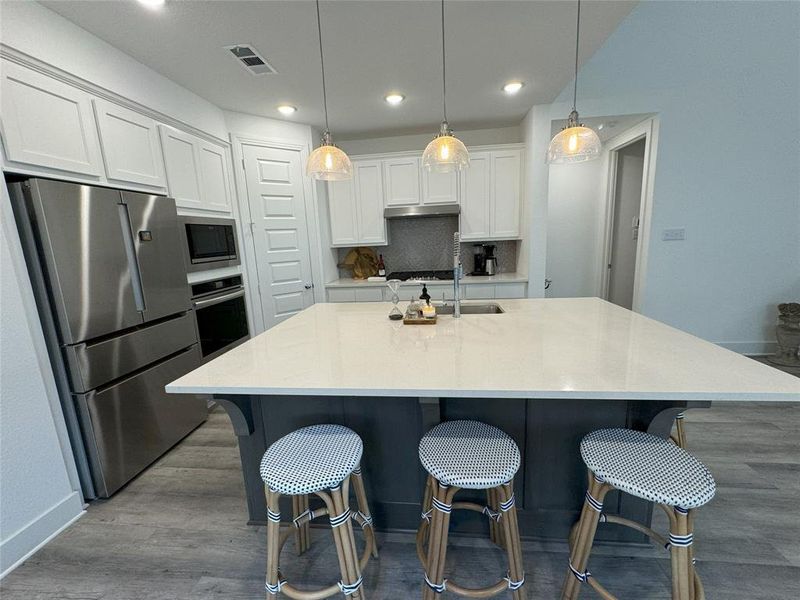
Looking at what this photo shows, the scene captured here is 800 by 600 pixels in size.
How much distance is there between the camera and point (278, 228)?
3.33 metres

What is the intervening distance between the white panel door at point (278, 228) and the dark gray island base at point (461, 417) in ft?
6.57

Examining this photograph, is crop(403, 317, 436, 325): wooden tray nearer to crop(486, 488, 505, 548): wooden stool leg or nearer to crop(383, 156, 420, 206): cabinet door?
crop(486, 488, 505, 548): wooden stool leg

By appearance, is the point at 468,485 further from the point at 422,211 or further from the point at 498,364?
the point at 422,211

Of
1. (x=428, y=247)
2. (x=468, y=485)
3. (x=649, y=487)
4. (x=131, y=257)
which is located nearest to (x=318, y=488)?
(x=468, y=485)

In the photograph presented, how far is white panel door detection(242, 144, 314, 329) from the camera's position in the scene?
10.5 ft

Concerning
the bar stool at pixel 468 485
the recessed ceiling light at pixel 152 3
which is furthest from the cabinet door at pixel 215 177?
the bar stool at pixel 468 485

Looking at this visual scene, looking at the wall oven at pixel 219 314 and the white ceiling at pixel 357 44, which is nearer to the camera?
the white ceiling at pixel 357 44

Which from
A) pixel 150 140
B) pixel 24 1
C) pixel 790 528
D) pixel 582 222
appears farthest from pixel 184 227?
pixel 582 222

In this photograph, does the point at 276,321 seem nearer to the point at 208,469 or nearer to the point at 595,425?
the point at 208,469

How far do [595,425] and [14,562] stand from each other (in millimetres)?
2571

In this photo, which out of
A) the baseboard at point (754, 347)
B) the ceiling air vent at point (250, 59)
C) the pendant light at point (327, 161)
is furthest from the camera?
the baseboard at point (754, 347)

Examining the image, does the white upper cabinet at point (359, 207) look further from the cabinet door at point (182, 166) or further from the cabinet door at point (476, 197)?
the cabinet door at point (182, 166)

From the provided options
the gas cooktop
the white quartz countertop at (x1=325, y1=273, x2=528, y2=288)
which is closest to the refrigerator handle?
the white quartz countertop at (x1=325, y1=273, x2=528, y2=288)

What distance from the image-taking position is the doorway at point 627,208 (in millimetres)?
3912
